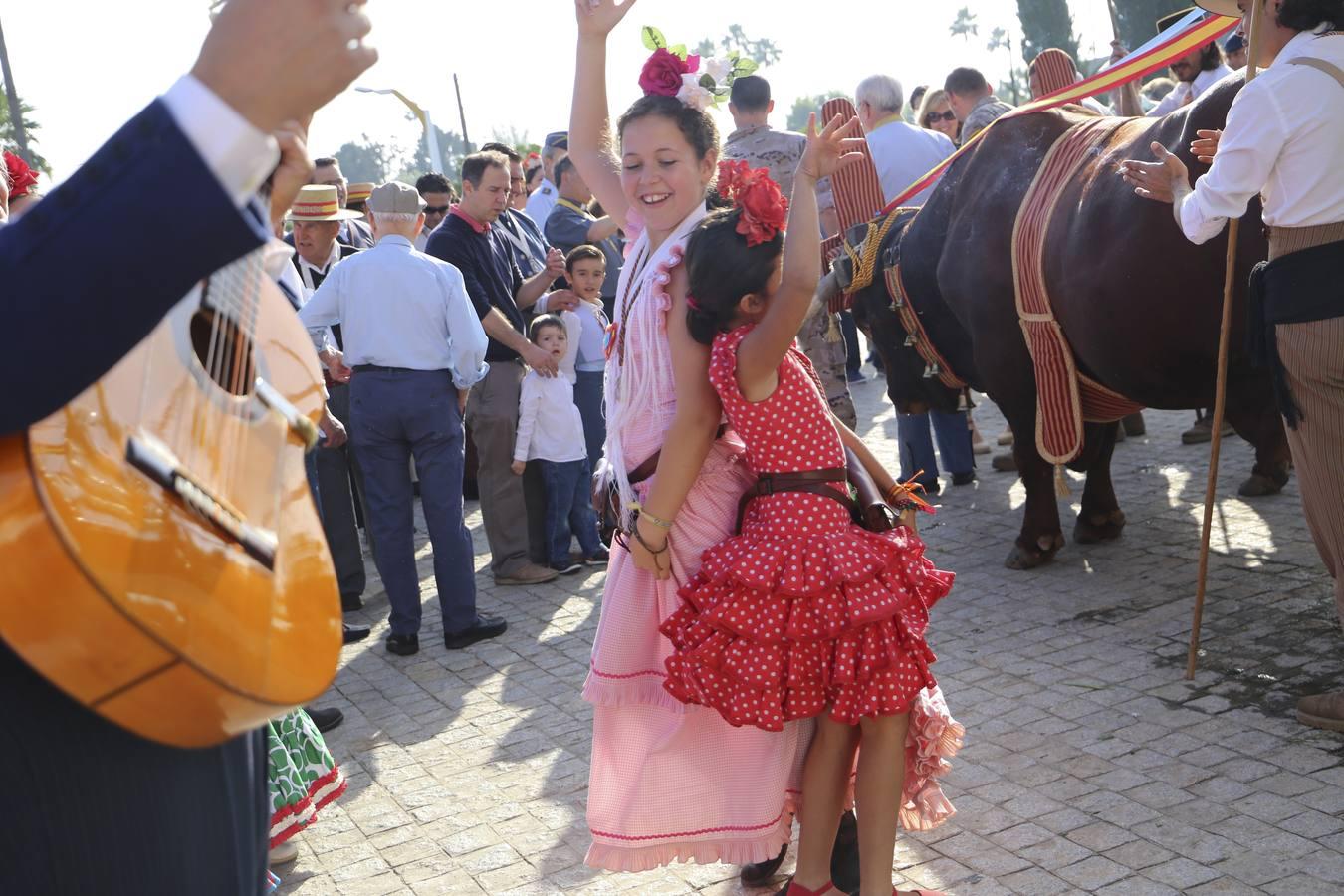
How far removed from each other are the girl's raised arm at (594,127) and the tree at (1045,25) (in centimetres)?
4245

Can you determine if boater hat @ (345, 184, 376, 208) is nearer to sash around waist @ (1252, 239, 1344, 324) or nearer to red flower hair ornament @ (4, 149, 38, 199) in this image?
red flower hair ornament @ (4, 149, 38, 199)

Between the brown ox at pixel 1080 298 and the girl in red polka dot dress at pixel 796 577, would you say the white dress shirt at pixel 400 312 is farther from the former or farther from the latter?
the girl in red polka dot dress at pixel 796 577

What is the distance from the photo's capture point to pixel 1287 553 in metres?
5.84

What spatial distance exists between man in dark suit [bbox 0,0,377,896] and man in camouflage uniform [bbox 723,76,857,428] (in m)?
6.50

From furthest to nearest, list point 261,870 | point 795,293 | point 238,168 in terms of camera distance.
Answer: point 795,293 → point 261,870 → point 238,168

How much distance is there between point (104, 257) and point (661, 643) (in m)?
2.35

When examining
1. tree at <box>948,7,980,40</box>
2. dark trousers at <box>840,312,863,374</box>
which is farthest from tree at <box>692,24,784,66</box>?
dark trousers at <box>840,312,863,374</box>

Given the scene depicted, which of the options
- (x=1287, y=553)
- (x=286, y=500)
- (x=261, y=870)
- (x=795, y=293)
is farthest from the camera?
(x=1287, y=553)

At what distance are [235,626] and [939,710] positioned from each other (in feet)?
7.83

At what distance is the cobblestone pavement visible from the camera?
356 centimetres

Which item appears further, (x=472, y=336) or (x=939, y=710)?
(x=472, y=336)

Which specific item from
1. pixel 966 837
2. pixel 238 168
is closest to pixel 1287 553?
pixel 966 837

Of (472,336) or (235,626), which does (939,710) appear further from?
(472,336)

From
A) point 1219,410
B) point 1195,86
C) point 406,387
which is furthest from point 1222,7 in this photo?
point 1195,86
